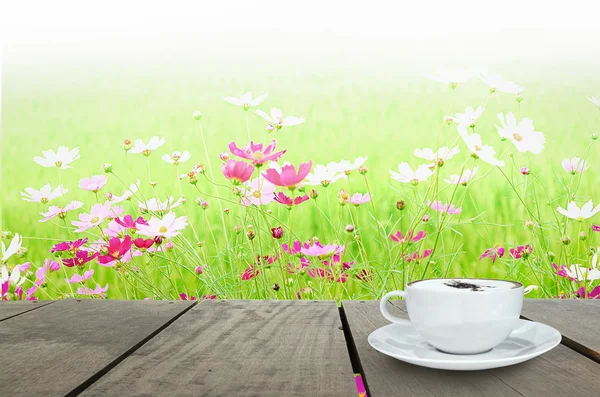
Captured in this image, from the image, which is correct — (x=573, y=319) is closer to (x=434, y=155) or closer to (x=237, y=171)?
Result: (x=237, y=171)

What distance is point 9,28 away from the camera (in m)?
1.99

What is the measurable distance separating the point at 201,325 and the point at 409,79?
1.40 m

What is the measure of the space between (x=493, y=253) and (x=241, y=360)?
135 centimetres

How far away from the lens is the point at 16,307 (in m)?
0.82

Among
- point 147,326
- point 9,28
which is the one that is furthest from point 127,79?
point 147,326

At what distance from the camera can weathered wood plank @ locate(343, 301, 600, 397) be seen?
41cm

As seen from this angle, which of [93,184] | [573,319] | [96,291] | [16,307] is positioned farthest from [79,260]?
[573,319]

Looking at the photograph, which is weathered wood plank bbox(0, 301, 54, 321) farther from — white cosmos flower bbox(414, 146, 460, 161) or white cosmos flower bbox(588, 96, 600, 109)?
white cosmos flower bbox(588, 96, 600, 109)

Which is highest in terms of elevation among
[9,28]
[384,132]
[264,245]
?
[9,28]

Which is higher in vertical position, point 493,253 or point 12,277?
point 12,277

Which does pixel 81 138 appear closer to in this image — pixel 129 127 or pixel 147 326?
pixel 129 127

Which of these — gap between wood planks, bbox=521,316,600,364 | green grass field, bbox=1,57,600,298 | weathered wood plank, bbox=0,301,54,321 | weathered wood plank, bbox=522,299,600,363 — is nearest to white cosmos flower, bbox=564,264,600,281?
green grass field, bbox=1,57,600,298

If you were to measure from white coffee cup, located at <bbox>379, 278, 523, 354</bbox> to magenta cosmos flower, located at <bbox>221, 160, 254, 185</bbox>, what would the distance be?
56 centimetres

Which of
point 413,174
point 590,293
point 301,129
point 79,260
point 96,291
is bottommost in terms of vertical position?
point 590,293
